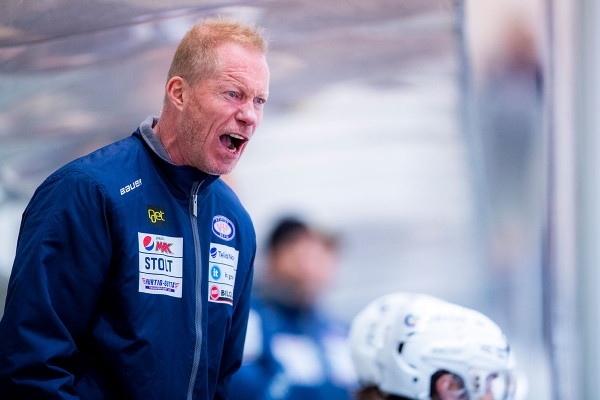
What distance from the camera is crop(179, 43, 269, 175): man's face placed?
1.60 m

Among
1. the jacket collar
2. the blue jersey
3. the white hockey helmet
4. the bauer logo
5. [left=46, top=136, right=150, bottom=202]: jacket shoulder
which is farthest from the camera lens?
the blue jersey

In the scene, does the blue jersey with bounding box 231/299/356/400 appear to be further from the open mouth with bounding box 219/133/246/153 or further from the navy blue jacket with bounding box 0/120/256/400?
the open mouth with bounding box 219/133/246/153

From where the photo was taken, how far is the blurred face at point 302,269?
2.65 meters

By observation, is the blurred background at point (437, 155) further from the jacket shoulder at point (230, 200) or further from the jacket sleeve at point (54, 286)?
the jacket sleeve at point (54, 286)

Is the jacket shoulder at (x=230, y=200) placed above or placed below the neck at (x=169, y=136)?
below

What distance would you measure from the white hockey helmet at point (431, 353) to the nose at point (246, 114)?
92 cm

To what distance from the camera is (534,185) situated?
277cm

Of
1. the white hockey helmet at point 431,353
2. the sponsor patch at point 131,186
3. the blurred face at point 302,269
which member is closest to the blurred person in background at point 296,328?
the blurred face at point 302,269

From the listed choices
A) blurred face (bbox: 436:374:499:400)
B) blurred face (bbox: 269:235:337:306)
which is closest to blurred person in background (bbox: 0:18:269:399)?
blurred face (bbox: 436:374:499:400)

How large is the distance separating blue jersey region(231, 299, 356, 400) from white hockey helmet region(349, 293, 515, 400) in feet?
1.31

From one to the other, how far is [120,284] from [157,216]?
18 centimetres

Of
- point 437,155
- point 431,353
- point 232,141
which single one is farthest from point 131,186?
point 437,155

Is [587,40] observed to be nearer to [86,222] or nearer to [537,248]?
[537,248]

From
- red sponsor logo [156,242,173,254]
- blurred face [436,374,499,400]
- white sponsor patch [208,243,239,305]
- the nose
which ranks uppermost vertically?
the nose
